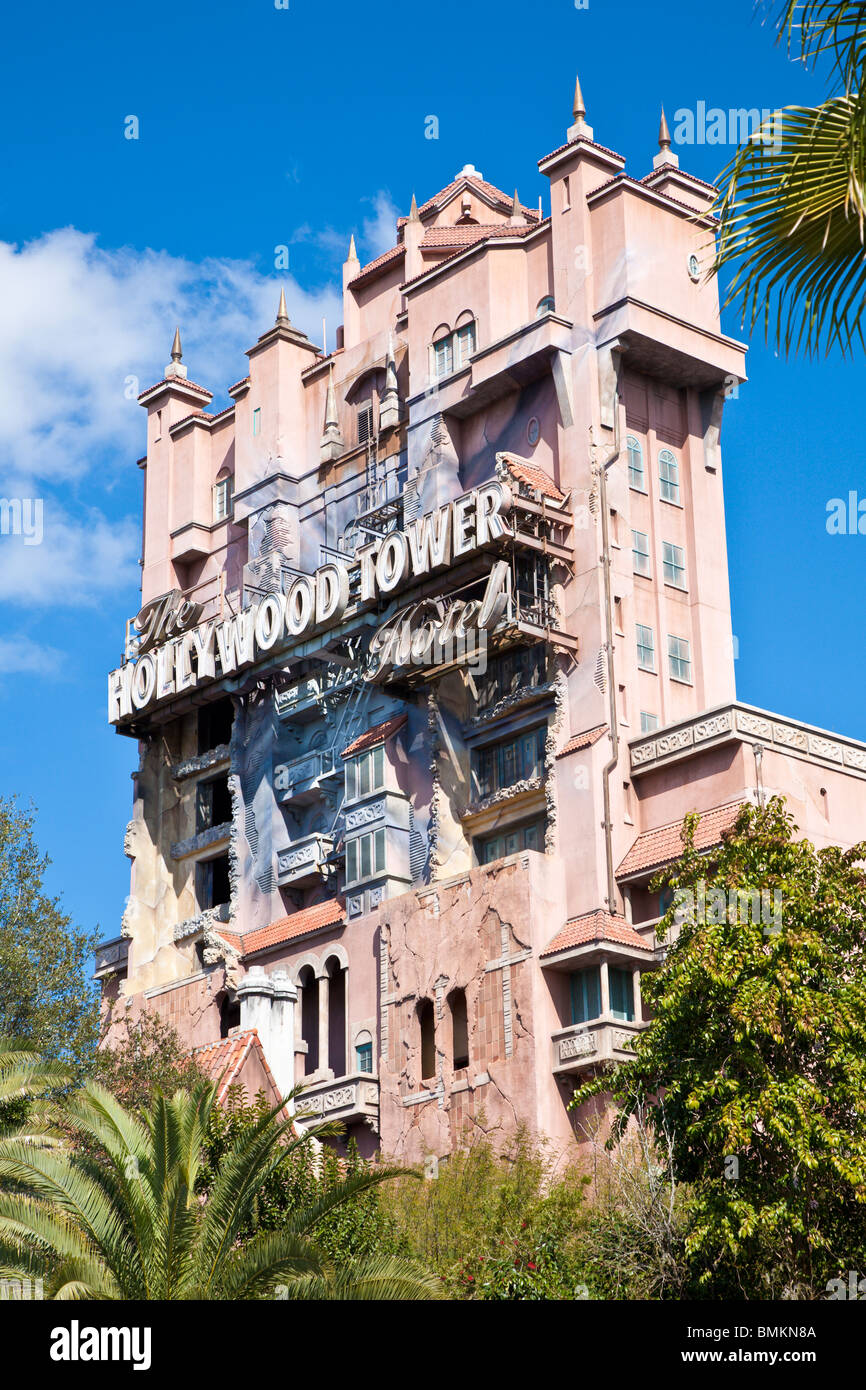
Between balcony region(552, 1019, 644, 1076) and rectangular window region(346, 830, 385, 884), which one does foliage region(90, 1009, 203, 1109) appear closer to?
rectangular window region(346, 830, 385, 884)

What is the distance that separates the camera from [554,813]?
49906 mm

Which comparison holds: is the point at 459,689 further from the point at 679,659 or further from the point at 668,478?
the point at 668,478

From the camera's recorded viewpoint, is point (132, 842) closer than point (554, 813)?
No

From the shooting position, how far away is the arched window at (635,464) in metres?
53.8

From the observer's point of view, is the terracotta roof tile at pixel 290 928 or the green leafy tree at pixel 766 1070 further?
the terracotta roof tile at pixel 290 928

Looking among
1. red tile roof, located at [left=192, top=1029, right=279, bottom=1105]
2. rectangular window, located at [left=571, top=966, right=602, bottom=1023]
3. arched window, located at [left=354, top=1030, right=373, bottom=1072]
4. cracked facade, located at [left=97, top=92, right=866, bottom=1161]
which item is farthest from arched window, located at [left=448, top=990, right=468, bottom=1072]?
red tile roof, located at [left=192, top=1029, right=279, bottom=1105]

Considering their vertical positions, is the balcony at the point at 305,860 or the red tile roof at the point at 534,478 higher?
the red tile roof at the point at 534,478

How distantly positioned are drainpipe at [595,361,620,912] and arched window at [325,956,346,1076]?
961cm

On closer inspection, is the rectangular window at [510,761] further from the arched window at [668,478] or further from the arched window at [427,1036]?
the arched window at [668,478]

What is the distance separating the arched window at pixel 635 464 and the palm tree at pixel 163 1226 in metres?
28.6

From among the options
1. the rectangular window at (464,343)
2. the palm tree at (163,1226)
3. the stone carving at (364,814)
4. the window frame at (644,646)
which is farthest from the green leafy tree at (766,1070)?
the rectangular window at (464,343)
